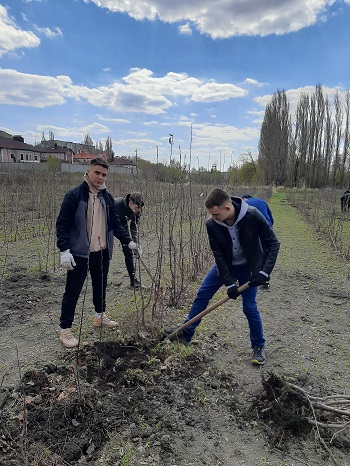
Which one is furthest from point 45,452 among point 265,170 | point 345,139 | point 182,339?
point 345,139

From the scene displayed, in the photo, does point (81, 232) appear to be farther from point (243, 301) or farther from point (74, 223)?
point (243, 301)

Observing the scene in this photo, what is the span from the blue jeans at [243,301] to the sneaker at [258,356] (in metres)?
0.03

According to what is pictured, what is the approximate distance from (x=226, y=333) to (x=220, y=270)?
105 centimetres

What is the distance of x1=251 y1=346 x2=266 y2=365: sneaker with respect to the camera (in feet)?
9.23

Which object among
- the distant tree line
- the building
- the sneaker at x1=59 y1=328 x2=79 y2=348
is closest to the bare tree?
the distant tree line

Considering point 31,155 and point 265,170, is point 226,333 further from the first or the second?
point 31,155

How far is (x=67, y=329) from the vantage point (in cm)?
295

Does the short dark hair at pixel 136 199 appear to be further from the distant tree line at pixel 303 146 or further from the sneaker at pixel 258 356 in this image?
the distant tree line at pixel 303 146

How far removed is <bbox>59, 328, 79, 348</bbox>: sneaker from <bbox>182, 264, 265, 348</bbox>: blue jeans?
2.99 ft

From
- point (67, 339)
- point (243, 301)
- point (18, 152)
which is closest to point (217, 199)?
point (243, 301)

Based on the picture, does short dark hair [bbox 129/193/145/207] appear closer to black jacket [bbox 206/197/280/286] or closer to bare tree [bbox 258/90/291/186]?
black jacket [bbox 206/197/280/286]

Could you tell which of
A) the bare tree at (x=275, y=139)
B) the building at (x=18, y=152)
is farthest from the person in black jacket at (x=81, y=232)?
the building at (x=18, y=152)

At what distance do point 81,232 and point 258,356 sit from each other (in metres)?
1.74

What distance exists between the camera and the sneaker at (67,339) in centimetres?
286
